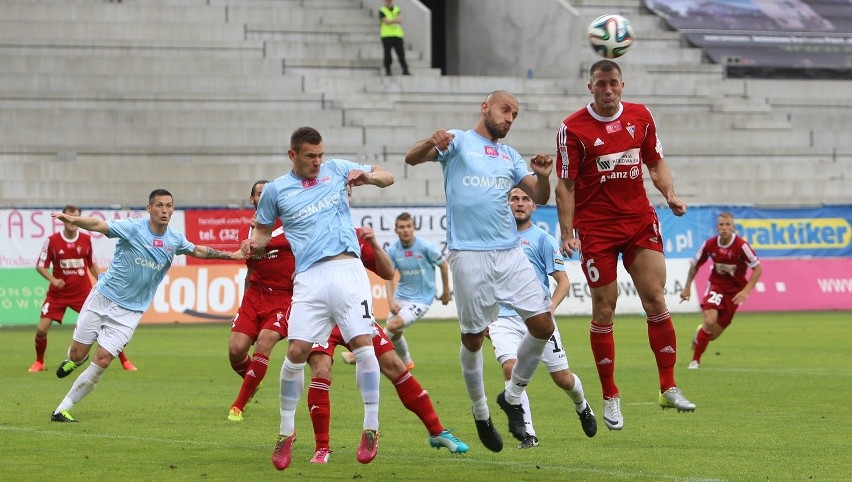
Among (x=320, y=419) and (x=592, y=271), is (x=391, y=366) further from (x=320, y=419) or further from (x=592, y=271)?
(x=592, y=271)

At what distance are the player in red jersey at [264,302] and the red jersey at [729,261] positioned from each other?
7.57 metres

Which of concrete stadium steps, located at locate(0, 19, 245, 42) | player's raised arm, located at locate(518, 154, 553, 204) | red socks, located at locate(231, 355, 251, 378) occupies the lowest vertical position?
red socks, located at locate(231, 355, 251, 378)

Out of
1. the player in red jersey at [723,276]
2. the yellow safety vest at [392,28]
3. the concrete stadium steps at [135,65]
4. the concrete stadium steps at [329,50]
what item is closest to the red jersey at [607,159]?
the player in red jersey at [723,276]

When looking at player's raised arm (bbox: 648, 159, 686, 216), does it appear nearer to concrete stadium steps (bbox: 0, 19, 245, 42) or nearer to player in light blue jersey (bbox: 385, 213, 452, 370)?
player in light blue jersey (bbox: 385, 213, 452, 370)

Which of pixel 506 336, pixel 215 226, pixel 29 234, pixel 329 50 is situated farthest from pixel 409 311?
pixel 329 50

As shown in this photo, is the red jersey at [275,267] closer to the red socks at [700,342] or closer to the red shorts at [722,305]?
the red socks at [700,342]

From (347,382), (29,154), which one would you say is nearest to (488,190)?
(347,382)

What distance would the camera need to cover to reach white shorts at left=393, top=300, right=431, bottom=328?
774 inches

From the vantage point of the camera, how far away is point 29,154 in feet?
107

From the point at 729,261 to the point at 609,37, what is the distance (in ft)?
29.7

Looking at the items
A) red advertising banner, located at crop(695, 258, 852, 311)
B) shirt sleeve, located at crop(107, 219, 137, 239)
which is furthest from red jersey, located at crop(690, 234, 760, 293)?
red advertising banner, located at crop(695, 258, 852, 311)

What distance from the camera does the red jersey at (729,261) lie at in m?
20.2

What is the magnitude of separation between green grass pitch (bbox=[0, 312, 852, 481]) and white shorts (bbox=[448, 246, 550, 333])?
1.11 metres

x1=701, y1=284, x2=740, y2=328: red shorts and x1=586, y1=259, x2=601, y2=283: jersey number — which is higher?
x1=586, y1=259, x2=601, y2=283: jersey number
